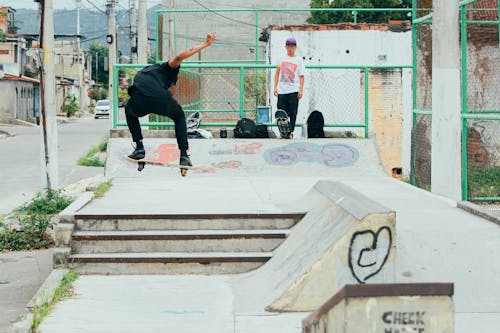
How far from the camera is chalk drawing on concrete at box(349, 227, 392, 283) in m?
7.72

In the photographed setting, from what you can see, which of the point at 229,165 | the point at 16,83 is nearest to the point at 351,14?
the point at 229,165

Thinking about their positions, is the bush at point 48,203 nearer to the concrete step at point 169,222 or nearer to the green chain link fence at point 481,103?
the concrete step at point 169,222

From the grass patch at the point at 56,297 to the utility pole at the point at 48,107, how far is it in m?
6.46

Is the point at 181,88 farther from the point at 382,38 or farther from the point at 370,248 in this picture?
the point at 370,248

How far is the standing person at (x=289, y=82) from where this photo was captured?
15.7 meters

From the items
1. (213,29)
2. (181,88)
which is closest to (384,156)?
(181,88)

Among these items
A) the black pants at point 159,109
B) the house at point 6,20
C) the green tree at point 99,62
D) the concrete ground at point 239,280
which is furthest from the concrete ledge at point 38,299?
the green tree at point 99,62

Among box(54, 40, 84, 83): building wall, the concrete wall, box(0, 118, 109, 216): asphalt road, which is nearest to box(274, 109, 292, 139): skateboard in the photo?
box(0, 118, 109, 216): asphalt road

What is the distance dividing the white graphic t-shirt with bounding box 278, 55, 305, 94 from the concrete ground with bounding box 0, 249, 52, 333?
18.3ft

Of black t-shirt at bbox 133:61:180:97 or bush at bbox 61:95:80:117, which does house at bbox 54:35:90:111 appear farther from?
black t-shirt at bbox 133:61:180:97

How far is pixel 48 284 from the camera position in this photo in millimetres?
8406

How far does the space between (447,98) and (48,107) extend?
6787mm

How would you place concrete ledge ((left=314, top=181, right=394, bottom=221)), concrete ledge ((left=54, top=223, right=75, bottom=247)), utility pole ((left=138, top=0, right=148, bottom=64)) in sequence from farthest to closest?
utility pole ((left=138, top=0, right=148, bottom=64)) → concrete ledge ((left=54, top=223, right=75, bottom=247)) → concrete ledge ((left=314, top=181, right=394, bottom=221))

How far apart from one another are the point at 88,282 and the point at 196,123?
788 centimetres
